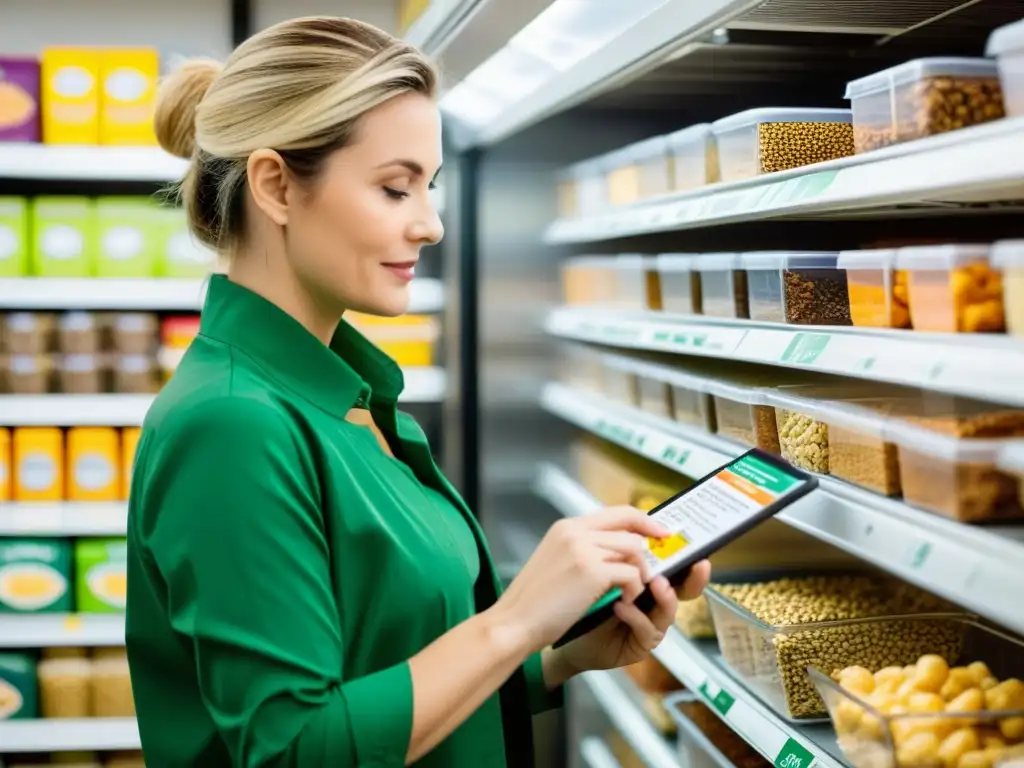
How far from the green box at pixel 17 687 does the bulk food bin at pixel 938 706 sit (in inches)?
110

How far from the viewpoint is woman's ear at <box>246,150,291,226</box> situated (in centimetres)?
138

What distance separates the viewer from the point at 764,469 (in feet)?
4.66

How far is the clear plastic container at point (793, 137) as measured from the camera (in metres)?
1.76

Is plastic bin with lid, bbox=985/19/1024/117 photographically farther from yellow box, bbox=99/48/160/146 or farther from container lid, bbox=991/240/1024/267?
yellow box, bbox=99/48/160/146

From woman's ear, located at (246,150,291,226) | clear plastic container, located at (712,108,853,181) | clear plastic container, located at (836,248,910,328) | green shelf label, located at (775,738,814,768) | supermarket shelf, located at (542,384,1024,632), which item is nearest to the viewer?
supermarket shelf, located at (542,384,1024,632)

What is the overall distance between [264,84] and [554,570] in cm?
63

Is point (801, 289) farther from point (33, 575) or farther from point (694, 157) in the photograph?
point (33, 575)

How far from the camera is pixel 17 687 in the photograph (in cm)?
369

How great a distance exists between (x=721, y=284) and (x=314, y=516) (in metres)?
1.09

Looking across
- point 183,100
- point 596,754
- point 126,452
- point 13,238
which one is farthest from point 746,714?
point 13,238

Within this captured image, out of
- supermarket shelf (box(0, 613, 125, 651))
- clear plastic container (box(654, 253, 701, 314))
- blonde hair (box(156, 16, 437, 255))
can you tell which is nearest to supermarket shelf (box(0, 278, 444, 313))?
supermarket shelf (box(0, 613, 125, 651))

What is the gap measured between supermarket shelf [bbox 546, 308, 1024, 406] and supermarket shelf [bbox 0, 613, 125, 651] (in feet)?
6.91

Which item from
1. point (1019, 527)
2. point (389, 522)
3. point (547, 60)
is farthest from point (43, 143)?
point (1019, 527)

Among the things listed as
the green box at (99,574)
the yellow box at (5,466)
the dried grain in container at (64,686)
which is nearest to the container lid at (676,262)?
the green box at (99,574)
